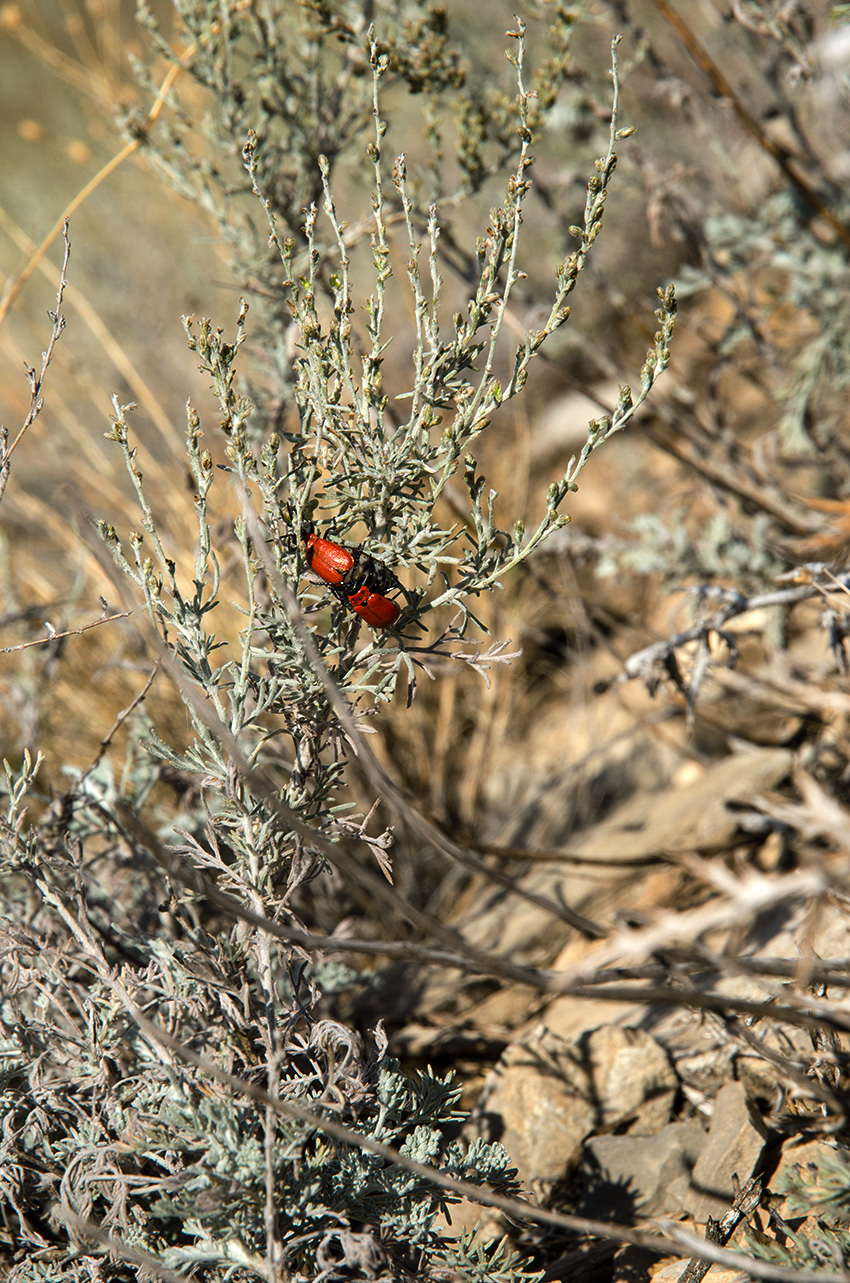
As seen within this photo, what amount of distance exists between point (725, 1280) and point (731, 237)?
8.83 feet

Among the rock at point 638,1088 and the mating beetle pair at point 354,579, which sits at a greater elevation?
the mating beetle pair at point 354,579

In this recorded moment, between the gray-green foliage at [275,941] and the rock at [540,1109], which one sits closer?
the gray-green foliage at [275,941]

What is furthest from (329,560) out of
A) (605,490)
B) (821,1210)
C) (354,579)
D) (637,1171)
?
(605,490)

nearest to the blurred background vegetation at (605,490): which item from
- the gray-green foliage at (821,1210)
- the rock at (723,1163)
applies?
the gray-green foliage at (821,1210)

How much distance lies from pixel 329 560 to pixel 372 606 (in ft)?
0.30

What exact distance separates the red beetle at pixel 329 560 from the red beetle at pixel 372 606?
0.11 ft

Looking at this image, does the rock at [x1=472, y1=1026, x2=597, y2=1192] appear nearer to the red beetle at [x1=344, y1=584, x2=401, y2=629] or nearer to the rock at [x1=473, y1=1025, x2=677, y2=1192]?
the rock at [x1=473, y1=1025, x2=677, y2=1192]

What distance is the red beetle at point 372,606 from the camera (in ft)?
4.04

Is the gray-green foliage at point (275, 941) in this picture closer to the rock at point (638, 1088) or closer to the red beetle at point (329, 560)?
the red beetle at point (329, 560)

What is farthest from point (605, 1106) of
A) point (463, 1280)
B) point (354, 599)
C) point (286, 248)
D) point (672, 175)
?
point (672, 175)

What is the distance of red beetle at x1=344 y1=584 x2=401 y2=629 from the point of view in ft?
4.04

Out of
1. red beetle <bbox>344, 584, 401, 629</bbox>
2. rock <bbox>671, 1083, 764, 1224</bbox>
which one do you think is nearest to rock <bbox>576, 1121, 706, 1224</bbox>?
rock <bbox>671, 1083, 764, 1224</bbox>

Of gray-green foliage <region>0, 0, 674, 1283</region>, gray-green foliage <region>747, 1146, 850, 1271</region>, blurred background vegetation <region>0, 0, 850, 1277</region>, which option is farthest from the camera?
blurred background vegetation <region>0, 0, 850, 1277</region>

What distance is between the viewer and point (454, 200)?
1.90 metres
